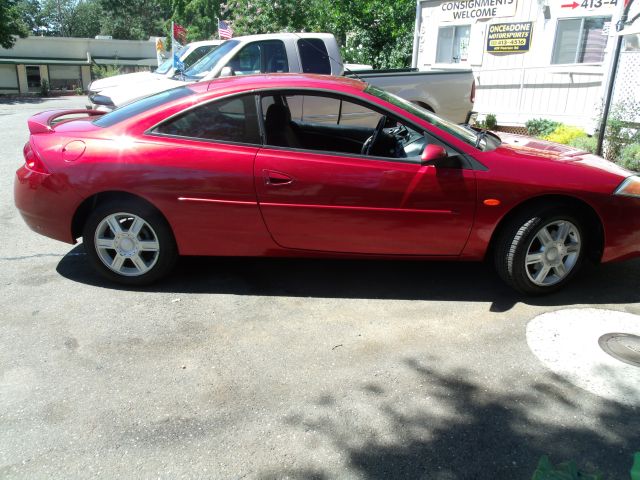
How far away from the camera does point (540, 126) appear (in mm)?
11344

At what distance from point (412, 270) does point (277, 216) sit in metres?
1.42

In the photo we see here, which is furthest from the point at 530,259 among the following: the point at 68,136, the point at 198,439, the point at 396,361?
the point at 68,136

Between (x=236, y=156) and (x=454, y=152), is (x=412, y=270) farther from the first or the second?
(x=236, y=156)

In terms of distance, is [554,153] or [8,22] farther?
[8,22]

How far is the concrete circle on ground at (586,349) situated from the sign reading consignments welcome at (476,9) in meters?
10.2

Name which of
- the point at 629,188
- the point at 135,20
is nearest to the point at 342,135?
the point at 629,188

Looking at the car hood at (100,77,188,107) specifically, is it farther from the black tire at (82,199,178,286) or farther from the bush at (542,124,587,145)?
the bush at (542,124,587,145)

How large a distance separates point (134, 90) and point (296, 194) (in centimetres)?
600

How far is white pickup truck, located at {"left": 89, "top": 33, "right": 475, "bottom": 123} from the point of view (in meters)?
8.84

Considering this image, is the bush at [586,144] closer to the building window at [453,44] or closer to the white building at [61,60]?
the building window at [453,44]

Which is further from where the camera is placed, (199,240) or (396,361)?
(199,240)

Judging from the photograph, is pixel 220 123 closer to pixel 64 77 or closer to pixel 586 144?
pixel 586 144

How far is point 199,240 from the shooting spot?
427 centimetres

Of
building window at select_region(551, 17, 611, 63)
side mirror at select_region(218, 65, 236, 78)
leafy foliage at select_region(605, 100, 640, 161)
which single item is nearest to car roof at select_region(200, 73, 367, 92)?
side mirror at select_region(218, 65, 236, 78)
